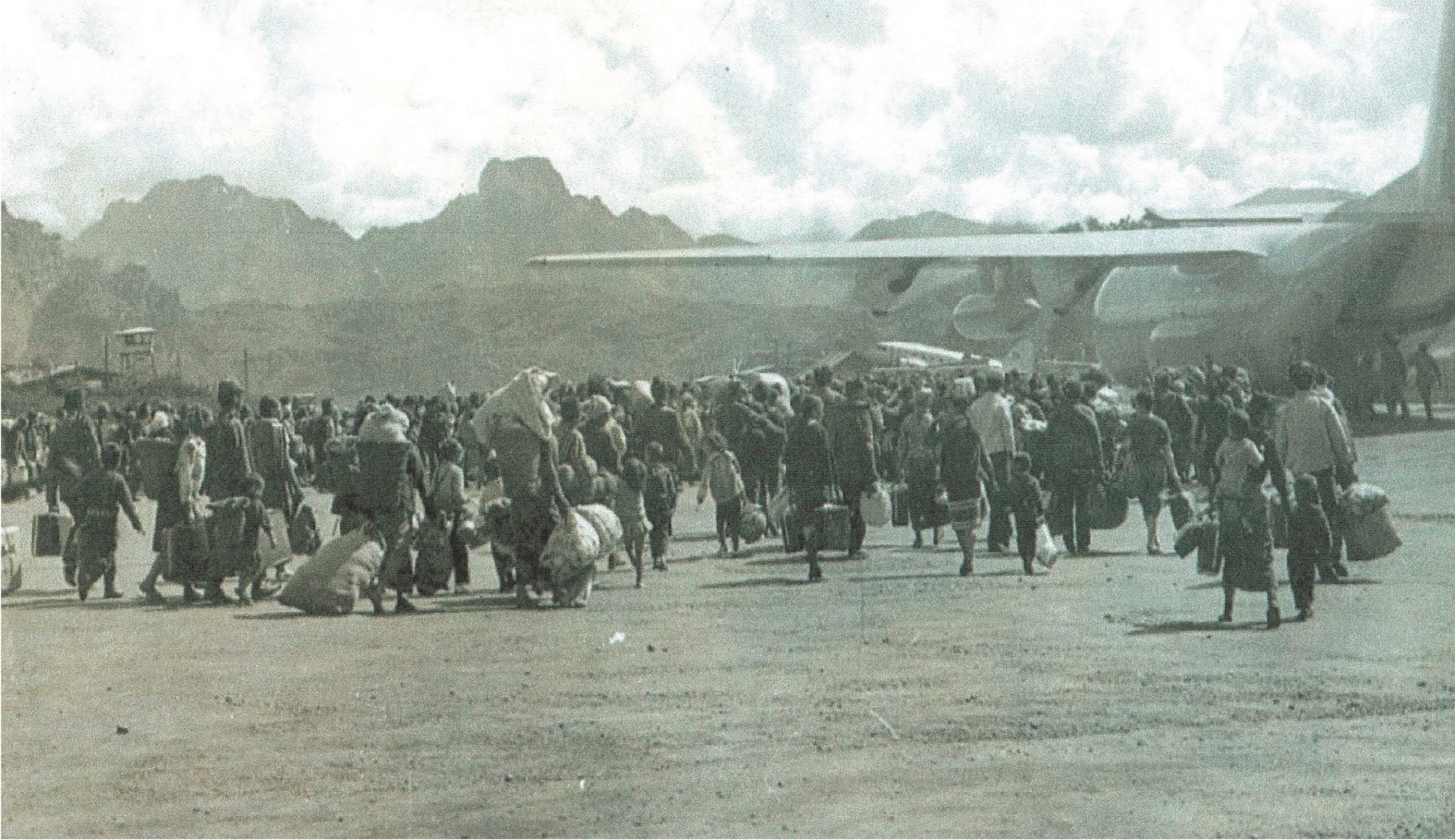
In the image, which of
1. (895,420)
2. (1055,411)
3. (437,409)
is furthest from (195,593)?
(895,420)

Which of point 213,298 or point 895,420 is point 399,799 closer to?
point 895,420

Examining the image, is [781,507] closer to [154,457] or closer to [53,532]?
[53,532]

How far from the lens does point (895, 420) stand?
72.1 feet

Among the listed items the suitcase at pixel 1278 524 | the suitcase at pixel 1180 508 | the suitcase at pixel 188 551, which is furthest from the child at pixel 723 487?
the suitcase at pixel 1278 524

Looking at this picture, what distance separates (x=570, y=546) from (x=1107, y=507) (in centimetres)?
568

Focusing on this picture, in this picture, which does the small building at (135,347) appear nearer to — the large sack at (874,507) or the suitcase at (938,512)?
the large sack at (874,507)

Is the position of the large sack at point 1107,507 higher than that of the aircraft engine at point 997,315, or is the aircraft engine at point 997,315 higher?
the aircraft engine at point 997,315

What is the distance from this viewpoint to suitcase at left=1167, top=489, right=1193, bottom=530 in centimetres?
1473

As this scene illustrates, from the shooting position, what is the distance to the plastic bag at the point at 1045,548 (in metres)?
13.4

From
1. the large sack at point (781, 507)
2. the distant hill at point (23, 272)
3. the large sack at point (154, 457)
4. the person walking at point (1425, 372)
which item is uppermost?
the distant hill at point (23, 272)

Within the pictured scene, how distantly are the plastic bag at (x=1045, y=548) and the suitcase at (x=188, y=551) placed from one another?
261 inches

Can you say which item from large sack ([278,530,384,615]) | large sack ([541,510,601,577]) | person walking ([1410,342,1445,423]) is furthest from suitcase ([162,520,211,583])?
person walking ([1410,342,1445,423])

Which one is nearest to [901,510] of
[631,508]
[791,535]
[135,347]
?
[791,535]

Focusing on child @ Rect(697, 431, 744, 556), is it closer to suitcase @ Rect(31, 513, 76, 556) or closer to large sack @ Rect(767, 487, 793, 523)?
large sack @ Rect(767, 487, 793, 523)
